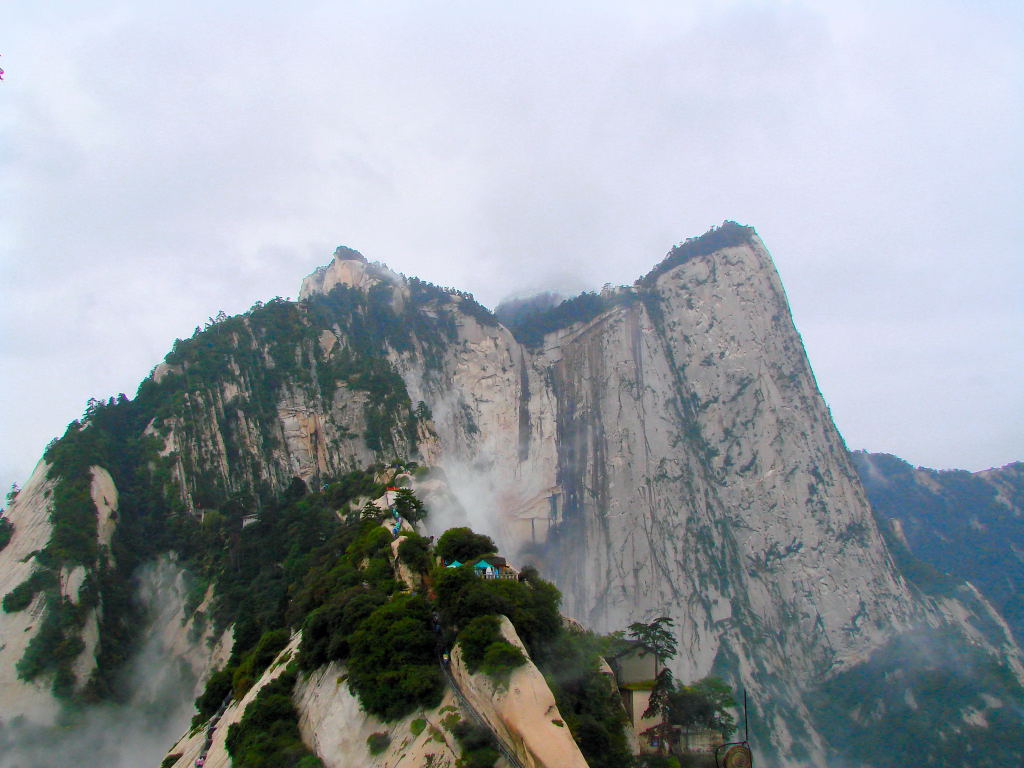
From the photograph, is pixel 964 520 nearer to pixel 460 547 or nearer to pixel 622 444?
pixel 622 444

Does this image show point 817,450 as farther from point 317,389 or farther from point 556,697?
point 556,697

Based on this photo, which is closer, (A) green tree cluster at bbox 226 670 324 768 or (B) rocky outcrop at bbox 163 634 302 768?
(A) green tree cluster at bbox 226 670 324 768

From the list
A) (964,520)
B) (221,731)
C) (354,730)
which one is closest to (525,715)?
(354,730)

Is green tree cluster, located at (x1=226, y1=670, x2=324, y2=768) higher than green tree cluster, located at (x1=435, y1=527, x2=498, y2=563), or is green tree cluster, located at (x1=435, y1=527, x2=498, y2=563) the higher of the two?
green tree cluster, located at (x1=435, y1=527, x2=498, y2=563)

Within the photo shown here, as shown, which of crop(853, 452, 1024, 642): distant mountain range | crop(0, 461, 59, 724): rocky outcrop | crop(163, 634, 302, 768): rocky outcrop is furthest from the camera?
crop(853, 452, 1024, 642): distant mountain range

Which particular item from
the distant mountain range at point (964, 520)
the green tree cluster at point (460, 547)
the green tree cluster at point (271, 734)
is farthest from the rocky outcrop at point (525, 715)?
the distant mountain range at point (964, 520)

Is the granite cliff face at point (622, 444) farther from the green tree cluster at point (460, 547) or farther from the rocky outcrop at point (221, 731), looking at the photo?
the rocky outcrop at point (221, 731)

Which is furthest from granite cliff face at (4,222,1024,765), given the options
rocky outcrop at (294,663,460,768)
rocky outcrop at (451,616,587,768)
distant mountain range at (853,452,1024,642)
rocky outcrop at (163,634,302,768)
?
rocky outcrop at (451,616,587,768)

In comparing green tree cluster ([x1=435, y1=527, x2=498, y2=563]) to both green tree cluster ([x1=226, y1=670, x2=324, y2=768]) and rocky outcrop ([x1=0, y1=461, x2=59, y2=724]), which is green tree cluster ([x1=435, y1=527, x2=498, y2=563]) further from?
rocky outcrop ([x1=0, y1=461, x2=59, y2=724])

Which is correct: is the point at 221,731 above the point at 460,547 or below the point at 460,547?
below
